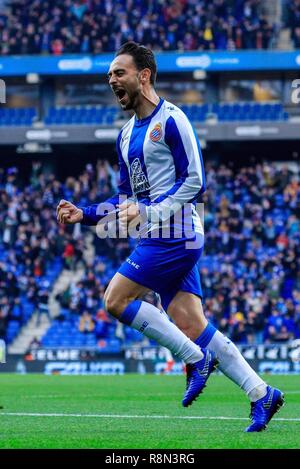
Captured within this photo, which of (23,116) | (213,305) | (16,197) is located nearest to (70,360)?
(213,305)

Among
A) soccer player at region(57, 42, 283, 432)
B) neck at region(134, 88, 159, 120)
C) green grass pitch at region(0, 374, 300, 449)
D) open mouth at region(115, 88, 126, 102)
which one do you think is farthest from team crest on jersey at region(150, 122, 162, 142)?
green grass pitch at region(0, 374, 300, 449)

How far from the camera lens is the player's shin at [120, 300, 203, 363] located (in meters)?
8.32

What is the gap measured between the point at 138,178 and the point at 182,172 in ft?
1.50

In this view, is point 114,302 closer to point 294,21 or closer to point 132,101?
point 132,101

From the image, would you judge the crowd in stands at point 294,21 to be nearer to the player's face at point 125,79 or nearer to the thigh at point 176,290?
the player's face at point 125,79

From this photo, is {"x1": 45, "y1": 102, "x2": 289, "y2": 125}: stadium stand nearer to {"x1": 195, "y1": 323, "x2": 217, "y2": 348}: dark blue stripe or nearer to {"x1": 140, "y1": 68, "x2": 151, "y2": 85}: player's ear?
{"x1": 140, "y1": 68, "x2": 151, "y2": 85}: player's ear

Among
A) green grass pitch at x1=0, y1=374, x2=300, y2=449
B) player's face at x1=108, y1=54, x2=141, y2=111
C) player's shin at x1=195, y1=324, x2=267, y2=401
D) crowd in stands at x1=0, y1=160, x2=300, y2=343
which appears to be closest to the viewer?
green grass pitch at x1=0, y1=374, x2=300, y2=449

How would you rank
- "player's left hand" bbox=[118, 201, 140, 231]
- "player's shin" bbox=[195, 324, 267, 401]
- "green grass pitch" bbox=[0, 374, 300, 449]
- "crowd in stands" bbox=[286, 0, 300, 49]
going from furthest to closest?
1. "crowd in stands" bbox=[286, 0, 300, 49]
2. "player's shin" bbox=[195, 324, 267, 401]
3. "player's left hand" bbox=[118, 201, 140, 231]
4. "green grass pitch" bbox=[0, 374, 300, 449]

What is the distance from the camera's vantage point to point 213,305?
31.2m

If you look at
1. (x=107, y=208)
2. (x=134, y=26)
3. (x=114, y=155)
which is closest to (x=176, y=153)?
(x=107, y=208)

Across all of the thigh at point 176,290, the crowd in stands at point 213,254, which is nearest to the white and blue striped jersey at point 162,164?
the thigh at point 176,290

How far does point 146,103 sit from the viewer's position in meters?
8.76

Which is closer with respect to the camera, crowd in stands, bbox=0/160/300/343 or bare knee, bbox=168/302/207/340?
bare knee, bbox=168/302/207/340

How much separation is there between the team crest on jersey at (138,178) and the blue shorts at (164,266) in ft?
1.44
